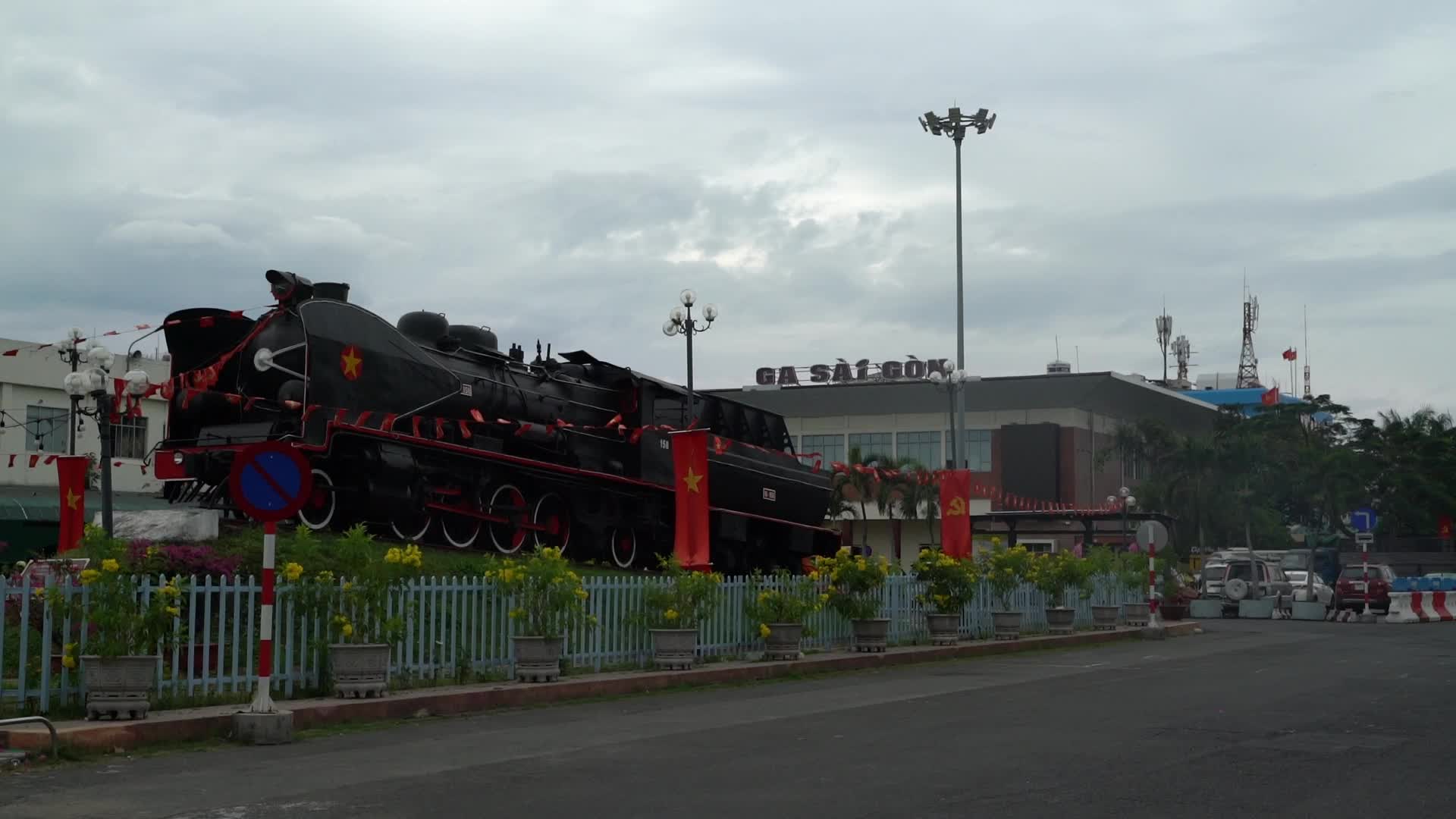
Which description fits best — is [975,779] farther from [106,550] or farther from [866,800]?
[106,550]

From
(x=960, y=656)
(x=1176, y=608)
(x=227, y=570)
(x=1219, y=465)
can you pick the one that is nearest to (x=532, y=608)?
(x=227, y=570)

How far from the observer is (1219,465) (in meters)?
65.6

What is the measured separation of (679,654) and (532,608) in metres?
2.45

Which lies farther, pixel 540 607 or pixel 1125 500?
pixel 1125 500

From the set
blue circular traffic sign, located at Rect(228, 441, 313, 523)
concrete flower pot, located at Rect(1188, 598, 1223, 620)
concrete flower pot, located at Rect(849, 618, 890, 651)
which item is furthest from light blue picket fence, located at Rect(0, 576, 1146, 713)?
concrete flower pot, located at Rect(1188, 598, 1223, 620)

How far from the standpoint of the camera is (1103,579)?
98.2 ft

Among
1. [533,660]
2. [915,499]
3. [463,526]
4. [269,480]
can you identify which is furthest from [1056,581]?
[915,499]

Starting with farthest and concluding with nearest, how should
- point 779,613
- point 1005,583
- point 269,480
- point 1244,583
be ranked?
point 1244,583 < point 1005,583 < point 779,613 < point 269,480

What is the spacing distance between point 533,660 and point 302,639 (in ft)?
8.69

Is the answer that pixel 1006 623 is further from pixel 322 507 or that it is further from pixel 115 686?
pixel 115 686

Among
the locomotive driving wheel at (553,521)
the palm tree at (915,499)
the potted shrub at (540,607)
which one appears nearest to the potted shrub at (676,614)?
the potted shrub at (540,607)

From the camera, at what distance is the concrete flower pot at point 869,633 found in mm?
20203

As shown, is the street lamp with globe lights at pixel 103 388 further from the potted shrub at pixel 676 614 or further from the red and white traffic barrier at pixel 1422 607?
the red and white traffic barrier at pixel 1422 607

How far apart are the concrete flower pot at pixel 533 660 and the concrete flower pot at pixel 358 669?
2.01 meters
